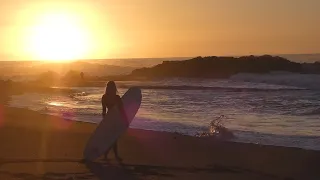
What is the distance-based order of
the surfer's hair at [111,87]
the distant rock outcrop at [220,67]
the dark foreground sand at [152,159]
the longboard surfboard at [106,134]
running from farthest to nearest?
the distant rock outcrop at [220,67] < the surfer's hair at [111,87] < the longboard surfboard at [106,134] < the dark foreground sand at [152,159]

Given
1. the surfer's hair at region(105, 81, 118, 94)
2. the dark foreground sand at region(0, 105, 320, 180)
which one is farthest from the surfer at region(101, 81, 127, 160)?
the dark foreground sand at region(0, 105, 320, 180)

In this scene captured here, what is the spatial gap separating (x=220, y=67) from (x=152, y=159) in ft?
176

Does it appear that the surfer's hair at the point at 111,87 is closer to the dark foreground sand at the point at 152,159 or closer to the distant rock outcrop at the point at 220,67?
the dark foreground sand at the point at 152,159

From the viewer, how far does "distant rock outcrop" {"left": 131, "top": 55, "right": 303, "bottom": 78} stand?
58375 mm

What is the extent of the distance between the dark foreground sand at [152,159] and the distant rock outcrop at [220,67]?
45466mm

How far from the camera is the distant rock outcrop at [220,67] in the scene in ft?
192

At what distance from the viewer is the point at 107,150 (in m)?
10.4

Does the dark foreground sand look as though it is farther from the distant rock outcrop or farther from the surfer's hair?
the distant rock outcrop

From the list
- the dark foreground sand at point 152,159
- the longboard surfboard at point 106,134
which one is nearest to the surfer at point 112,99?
the longboard surfboard at point 106,134

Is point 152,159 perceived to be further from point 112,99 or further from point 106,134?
point 112,99

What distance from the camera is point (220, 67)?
63594 mm

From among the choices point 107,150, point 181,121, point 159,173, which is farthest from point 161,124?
point 159,173

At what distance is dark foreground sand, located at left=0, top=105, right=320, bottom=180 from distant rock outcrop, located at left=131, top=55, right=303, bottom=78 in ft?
149

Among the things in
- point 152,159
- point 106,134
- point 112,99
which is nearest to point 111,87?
point 112,99
